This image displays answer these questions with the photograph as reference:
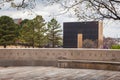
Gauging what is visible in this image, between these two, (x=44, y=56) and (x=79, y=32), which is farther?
(x=79, y=32)

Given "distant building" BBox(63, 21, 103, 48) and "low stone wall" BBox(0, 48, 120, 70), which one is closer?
"low stone wall" BBox(0, 48, 120, 70)

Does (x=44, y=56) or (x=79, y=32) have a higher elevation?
(x=79, y=32)

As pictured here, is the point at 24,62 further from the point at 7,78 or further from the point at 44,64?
the point at 7,78

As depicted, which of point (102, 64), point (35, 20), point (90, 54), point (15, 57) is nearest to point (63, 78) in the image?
point (102, 64)

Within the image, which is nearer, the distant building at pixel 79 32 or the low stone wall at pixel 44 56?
the low stone wall at pixel 44 56

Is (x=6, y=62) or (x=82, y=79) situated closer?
(x=82, y=79)

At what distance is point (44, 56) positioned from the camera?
17.7 meters

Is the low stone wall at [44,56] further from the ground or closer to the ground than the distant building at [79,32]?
closer to the ground

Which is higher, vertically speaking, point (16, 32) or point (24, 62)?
point (16, 32)

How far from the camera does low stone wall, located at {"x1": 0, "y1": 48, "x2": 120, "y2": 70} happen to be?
17109 mm

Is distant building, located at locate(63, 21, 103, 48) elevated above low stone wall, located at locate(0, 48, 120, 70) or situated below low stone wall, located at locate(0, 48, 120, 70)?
above

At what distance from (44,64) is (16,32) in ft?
119

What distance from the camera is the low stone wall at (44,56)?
17.1m

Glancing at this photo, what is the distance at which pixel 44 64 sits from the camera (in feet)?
58.2
